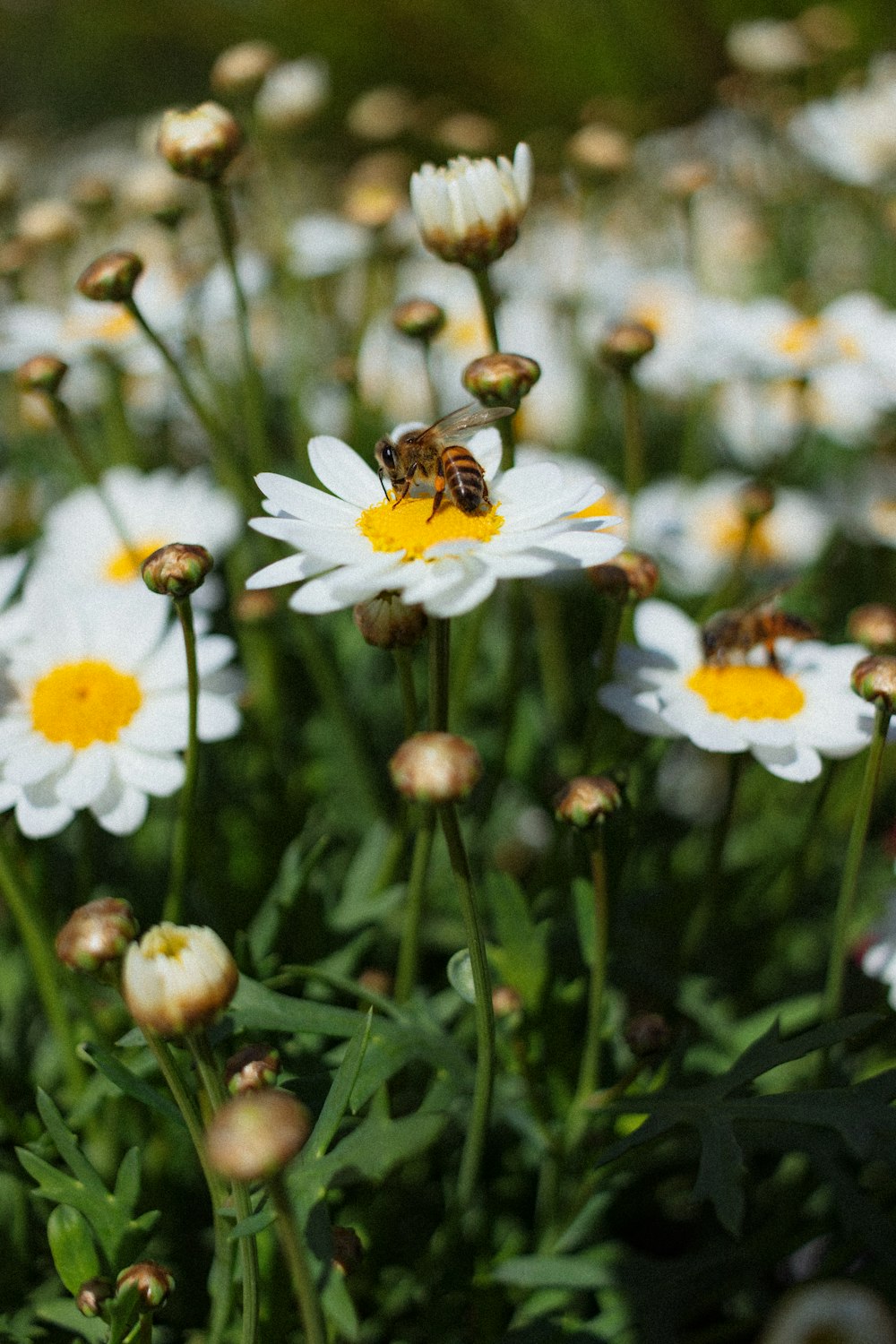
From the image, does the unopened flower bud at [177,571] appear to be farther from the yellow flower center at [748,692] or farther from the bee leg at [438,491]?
the yellow flower center at [748,692]

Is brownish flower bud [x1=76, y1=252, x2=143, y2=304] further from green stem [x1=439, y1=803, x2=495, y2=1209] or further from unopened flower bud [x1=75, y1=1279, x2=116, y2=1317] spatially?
→ unopened flower bud [x1=75, y1=1279, x2=116, y2=1317]

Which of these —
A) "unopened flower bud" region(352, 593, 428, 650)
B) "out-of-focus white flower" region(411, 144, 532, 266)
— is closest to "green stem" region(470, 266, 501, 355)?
"out-of-focus white flower" region(411, 144, 532, 266)

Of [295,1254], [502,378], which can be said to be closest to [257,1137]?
[295,1254]

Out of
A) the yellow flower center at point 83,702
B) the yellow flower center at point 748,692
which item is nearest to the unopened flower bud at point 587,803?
the yellow flower center at point 748,692

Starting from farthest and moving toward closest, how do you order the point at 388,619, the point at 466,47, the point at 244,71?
the point at 466,47
the point at 244,71
the point at 388,619

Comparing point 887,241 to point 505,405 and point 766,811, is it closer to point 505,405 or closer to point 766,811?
point 766,811

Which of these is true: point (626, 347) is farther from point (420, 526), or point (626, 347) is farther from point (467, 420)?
point (420, 526)
